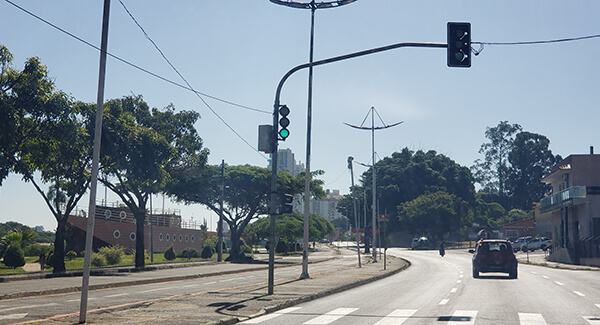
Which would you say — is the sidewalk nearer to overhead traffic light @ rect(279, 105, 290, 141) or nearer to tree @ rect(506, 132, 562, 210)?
overhead traffic light @ rect(279, 105, 290, 141)

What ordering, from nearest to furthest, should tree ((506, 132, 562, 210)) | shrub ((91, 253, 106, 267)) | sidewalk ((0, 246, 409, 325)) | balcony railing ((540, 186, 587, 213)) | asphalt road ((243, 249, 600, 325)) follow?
1. sidewalk ((0, 246, 409, 325))
2. asphalt road ((243, 249, 600, 325))
3. shrub ((91, 253, 106, 267))
4. balcony railing ((540, 186, 587, 213))
5. tree ((506, 132, 562, 210))

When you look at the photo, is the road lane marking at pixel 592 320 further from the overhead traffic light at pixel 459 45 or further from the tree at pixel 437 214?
the tree at pixel 437 214

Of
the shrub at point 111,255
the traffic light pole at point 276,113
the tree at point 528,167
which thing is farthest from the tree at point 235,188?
the tree at point 528,167

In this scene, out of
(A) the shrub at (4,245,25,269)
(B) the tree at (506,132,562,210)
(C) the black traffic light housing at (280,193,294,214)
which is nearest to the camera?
(C) the black traffic light housing at (280,193,294,214)

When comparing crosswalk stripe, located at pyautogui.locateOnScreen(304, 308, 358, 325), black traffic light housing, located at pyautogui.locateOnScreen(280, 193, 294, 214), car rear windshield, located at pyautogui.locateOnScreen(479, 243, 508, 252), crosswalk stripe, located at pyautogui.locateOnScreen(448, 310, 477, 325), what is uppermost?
black traffic light housing, located at pyautogui.locateOnScreen(280, 193, 294, 214)

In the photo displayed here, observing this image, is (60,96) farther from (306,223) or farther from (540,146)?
(540,146)

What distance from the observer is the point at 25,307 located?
49.4 ft

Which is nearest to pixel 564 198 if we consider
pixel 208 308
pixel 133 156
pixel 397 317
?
pixel 133 156

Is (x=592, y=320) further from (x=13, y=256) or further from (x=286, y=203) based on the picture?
(x=13, y=256)

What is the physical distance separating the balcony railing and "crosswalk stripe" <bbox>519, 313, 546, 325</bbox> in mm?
40488

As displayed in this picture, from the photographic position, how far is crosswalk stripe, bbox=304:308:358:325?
11.7 meters

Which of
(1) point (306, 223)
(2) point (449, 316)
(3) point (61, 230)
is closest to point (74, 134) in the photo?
(3) point (61, 230)

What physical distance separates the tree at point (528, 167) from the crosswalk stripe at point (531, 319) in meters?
115

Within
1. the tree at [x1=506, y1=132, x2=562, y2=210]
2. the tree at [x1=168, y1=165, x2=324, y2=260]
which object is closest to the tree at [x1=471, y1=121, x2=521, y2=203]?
the tree at [x1=506, y1=132, x2=562, y2=210]
